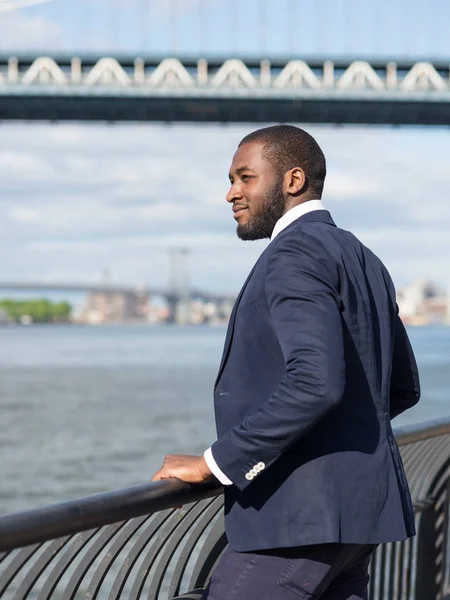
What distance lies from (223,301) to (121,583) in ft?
213

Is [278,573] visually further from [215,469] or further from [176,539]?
[176,539]

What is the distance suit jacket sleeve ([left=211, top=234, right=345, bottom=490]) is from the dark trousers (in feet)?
0.42

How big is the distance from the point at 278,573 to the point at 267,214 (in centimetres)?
61

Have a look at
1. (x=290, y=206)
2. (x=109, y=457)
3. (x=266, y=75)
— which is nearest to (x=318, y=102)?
(x=266, y=75)

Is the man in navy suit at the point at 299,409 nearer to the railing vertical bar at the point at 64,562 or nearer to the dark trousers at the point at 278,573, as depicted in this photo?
the dark trousers at the point at 278,573

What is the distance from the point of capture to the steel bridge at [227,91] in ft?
146

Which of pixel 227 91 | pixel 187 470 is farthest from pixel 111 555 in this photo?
pixel 227 91

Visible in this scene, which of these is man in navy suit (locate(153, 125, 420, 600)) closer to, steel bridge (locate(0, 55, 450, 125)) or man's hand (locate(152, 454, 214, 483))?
man's hand (locate(152, 454, 214, 483))

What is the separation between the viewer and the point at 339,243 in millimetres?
1823

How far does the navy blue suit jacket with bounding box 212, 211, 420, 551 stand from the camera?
1.70 m

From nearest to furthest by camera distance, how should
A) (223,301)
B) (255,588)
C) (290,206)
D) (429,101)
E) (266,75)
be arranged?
(255,588) → (290,206) → (429,101) → (266,75) → (223,301)

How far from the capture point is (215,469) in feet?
5.82

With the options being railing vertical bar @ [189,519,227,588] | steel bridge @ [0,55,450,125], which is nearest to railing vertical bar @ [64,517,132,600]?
railing vertical bar @ [189,519,227,588]

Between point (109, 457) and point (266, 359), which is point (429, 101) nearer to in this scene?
point (109, 457)
